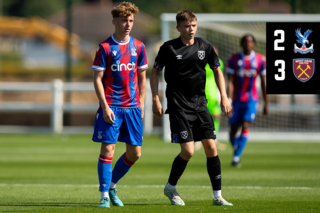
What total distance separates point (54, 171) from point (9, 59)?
176 ft

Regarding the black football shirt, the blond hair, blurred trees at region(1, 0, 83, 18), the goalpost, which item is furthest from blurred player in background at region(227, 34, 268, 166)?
A: blurred trees at region(1, 0, 83, 18)

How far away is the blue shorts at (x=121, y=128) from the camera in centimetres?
556

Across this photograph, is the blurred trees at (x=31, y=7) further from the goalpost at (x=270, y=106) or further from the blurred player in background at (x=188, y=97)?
the blurred player in background at (x=188, y=97)

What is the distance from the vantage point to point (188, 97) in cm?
574

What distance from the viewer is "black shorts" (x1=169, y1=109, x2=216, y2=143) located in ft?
18.6

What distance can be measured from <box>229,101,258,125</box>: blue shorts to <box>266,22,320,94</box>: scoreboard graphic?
67 cm

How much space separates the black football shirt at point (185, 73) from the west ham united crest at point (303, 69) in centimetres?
330

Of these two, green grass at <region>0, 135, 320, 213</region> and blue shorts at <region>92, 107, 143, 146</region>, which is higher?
blue shorts at <region>92, 107, 143, 146</region>

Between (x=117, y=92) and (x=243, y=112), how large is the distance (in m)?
4.60

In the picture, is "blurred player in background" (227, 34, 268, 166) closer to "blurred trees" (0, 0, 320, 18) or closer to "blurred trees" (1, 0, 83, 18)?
"blurred trees" (0, 0, 320, 18)

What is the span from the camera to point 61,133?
16.5 metres

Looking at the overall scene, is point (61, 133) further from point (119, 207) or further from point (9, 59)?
point (9, 59)

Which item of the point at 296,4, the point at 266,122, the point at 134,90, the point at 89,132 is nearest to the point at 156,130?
the point at 89,132

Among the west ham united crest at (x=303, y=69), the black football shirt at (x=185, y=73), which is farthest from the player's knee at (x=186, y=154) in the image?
the west ham united crest at (x=303, y=69)
